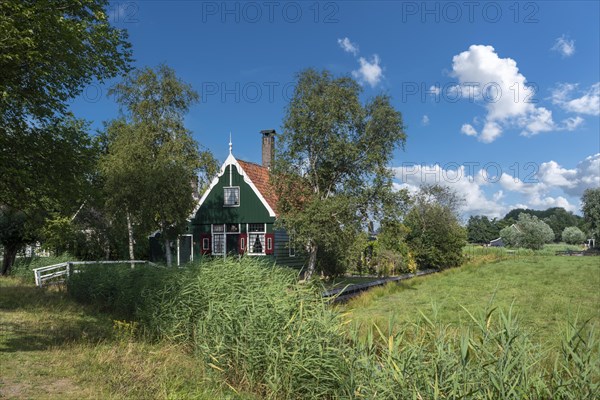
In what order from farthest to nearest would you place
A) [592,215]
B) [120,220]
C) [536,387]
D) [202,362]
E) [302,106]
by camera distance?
1. [592,215]
2. [120,220]
3. [302,106]
4. [202,362]
5. [536,387]

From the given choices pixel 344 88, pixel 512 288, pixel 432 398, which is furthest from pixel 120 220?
pixel 432 398

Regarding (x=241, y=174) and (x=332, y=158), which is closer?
(x=332, y=158)

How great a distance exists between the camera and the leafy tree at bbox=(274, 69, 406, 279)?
19.2m

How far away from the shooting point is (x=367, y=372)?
473 centimetres

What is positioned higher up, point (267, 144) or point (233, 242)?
point (267, 144)

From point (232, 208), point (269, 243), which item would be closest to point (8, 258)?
point (232, 208)

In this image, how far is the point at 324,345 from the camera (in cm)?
582

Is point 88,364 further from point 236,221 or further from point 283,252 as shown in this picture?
point 283,252

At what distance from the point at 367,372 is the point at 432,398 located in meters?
0.94

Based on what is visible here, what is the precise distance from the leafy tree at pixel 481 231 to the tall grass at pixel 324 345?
114196 mm

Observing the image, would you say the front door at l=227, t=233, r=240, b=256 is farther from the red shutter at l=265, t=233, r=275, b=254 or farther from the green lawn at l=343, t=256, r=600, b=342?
the green lawn at l=343, t=256, r=600, b=342

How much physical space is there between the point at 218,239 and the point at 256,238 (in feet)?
8.87

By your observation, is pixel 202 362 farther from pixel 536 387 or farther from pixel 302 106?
pixel 302 106

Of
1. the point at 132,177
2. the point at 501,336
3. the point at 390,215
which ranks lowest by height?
the point at 501,336
